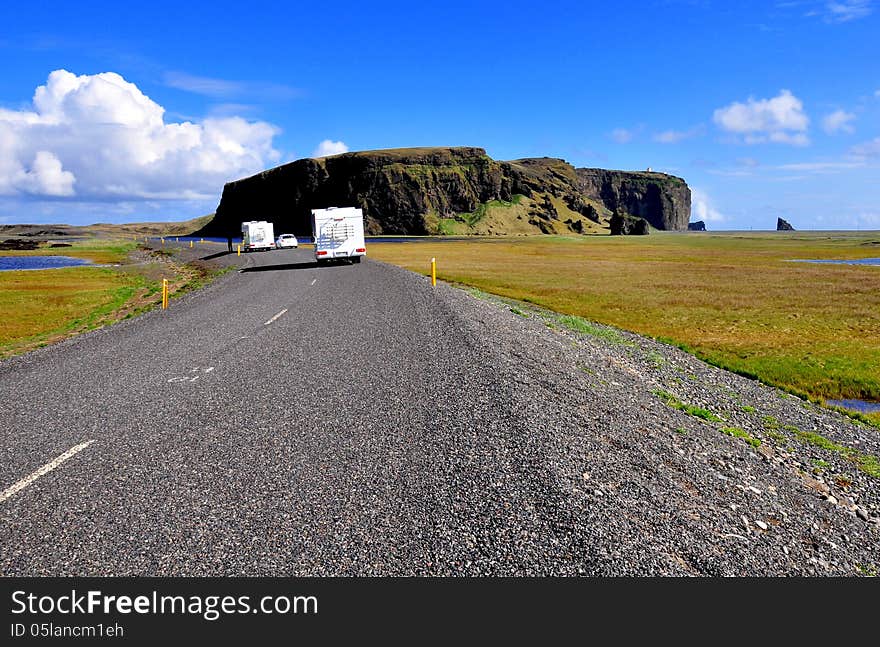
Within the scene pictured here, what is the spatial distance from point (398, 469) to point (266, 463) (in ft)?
4.91

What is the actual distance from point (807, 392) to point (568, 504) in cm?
1308

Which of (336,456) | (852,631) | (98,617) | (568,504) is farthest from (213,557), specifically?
(852,631)

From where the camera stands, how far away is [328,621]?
4.29 meters

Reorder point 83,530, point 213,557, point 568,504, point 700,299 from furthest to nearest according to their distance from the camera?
point 700,299 → point 568,504 → point 83,530 → point 213,557

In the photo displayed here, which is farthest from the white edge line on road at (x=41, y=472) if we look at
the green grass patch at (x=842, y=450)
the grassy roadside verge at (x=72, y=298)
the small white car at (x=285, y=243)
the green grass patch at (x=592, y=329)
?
the small white car at (x=285, y=243)

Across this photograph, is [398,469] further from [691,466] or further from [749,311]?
[749,311]

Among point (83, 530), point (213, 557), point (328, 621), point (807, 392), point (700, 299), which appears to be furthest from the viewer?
point (700, 299)

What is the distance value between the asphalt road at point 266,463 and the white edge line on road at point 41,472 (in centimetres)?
8

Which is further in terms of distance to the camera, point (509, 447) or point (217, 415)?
point (217, 415)

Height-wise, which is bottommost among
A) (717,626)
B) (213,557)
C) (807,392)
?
(807,392)

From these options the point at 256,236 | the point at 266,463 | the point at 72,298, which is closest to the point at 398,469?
the point at 266,463

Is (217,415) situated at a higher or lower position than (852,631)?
higher

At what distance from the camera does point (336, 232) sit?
3775 centimetres

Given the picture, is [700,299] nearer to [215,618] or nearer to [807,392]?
[807,392]
